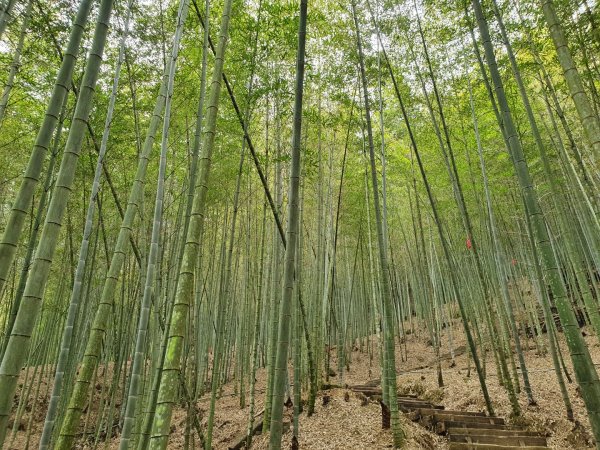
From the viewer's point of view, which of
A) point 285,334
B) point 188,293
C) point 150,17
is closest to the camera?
point 188,293

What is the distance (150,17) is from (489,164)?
6.60m

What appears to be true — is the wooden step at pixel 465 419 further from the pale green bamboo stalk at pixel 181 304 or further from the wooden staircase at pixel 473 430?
the pale green bamboo stalk at pixel 181 304

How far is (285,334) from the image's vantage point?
5.57ft

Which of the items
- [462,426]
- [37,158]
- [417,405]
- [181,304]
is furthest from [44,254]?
[417,405]

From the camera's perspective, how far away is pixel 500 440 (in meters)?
3.57

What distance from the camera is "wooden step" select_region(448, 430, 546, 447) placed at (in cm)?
354

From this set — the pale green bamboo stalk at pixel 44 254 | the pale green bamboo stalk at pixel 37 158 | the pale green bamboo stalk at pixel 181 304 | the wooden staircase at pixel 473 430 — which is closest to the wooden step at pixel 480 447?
the wooden staircase at pixel 473 430

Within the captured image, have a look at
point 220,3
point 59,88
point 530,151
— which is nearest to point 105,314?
point 59,88

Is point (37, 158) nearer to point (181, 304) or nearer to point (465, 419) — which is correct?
point (181, 304)

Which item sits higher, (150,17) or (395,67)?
(395,67)

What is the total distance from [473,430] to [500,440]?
32cm

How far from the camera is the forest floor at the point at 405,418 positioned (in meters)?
3.97

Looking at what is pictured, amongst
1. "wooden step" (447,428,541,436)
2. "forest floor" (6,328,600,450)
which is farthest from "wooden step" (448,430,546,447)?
"forest floor" (6,328,600,450)

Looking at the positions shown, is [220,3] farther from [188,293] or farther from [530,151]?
[530,151]
